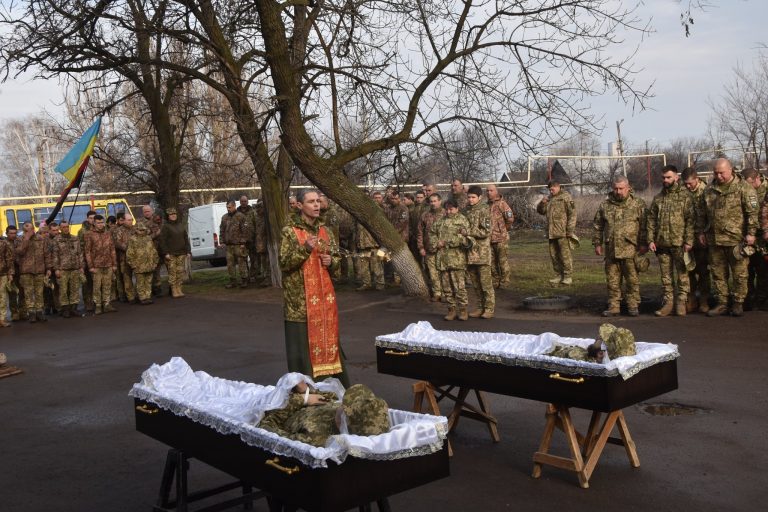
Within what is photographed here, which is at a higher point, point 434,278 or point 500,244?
point 500,244

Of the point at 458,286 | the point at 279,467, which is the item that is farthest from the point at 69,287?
the point at 279,467

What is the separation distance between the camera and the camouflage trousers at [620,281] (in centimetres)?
1279

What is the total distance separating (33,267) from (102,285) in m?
1.66

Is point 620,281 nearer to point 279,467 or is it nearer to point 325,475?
point 279,467

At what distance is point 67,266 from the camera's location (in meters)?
19.0

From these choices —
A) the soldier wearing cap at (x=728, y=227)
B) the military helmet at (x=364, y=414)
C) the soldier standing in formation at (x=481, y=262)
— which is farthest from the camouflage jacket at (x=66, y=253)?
the military helmet at (x=364, y=414)

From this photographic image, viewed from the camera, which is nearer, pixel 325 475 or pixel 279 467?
pixel 325 475

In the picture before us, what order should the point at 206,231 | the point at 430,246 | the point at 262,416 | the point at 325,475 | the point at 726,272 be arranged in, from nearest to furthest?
1. the point at 325,475
2. the point at 262,416
3. the point at 726,272
4. the point at 430,246
5. the point at 206,231

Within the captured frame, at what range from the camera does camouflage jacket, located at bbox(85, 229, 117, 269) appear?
1953 centimetres

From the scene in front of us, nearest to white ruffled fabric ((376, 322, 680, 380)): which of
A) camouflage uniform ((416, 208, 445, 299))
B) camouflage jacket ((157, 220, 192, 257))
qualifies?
camouflage uniform ((416, 208, 445, 299))

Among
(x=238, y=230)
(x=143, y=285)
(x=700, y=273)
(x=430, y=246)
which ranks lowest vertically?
(x=143, y=285)

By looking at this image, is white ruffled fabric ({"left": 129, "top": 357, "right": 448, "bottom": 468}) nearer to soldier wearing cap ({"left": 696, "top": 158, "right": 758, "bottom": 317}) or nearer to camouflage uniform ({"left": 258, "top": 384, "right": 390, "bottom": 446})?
camouflage uniform ({"left": 258, "top": 384, "right": 390, "bottom": 446})

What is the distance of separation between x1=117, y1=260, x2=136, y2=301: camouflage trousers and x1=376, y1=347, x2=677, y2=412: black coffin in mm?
15664

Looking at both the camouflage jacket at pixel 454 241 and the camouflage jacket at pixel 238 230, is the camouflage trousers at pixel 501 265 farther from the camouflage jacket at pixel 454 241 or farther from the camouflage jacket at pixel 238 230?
the camouflage jacket at pixel 238 230
